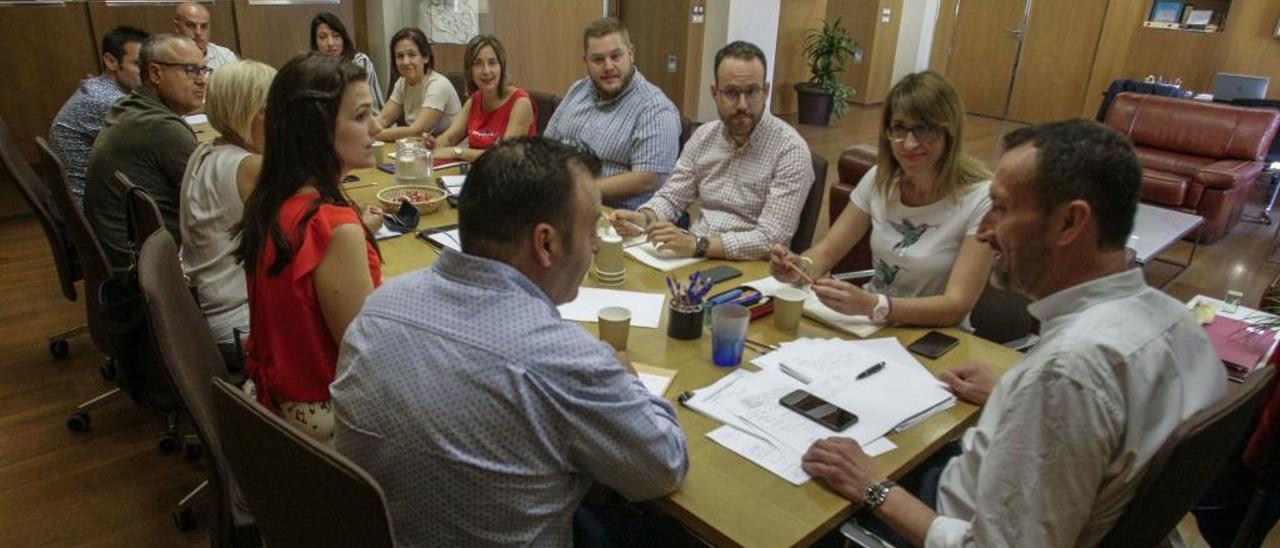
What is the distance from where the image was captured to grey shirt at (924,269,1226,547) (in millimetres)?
1050

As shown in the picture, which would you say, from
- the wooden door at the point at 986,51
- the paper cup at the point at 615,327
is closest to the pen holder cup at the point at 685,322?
the paper cup at the point at 615,327

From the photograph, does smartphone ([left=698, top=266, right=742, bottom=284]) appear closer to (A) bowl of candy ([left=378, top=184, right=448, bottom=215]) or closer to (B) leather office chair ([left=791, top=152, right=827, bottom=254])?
(B) leather office chair ([left=791, top=152, right=827, bottom=254])

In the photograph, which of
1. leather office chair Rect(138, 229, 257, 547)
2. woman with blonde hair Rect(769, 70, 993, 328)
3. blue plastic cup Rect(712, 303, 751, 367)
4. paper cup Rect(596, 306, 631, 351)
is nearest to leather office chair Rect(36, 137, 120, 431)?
leather office chair Rect(138, 229, 257, 547)

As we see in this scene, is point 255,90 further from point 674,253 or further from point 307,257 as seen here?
point 674,253

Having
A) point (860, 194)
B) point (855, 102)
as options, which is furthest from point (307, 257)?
point (855, 102)

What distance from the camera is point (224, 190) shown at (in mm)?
2023

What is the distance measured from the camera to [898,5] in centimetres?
935

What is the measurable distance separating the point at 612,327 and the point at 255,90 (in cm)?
110

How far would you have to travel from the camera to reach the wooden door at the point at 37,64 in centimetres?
433

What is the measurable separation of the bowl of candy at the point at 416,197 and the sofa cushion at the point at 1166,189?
15.2 ft

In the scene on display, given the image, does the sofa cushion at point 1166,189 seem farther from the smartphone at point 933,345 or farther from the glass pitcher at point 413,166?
the glass pitcher at point 413,166

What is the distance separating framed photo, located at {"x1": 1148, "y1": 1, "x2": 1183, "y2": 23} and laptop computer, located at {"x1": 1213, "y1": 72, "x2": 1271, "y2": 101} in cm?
180

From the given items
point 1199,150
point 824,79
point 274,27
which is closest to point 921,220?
Result: point 274,27

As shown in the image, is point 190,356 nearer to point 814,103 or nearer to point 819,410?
point 819,410
